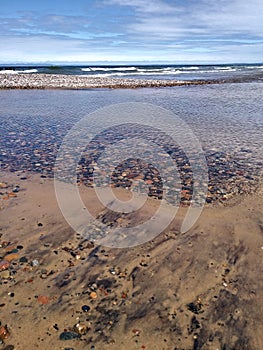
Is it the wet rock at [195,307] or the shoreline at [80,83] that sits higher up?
the wet rock at [195,307]

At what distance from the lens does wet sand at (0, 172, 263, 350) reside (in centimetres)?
324

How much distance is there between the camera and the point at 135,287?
3.92 metres

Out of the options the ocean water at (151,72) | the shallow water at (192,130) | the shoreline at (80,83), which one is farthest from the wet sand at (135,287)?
the ocean water at (151,72)

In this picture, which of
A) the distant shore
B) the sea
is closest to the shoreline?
the distant shore

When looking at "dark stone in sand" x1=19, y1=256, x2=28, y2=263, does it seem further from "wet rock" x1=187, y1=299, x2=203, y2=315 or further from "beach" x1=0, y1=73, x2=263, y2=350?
"wet rock" x1=187, y1=299, x2=203, y2=315

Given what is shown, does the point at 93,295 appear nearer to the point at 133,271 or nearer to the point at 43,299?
the point at 43,299

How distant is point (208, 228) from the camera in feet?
17.4

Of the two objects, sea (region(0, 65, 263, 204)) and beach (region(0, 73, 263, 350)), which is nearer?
beach (region(0, 73, 263, 350))

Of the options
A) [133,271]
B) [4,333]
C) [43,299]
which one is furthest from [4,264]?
[133,271]

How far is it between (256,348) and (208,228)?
2.32m

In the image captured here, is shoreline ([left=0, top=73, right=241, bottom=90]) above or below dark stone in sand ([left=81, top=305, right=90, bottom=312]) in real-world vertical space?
below

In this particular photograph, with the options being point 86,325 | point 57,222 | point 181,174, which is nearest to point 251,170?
point 181,174

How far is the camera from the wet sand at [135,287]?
10.6ft

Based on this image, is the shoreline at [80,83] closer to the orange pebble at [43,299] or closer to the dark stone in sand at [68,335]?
the orange pebble at [43,299]
